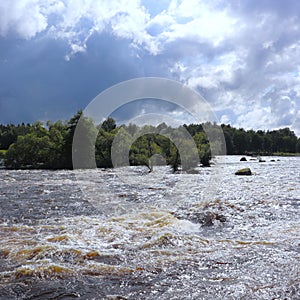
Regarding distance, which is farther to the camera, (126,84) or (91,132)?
(91,132)

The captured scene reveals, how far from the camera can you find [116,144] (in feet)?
188

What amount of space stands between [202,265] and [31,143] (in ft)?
201

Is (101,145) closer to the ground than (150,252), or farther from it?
farther from it

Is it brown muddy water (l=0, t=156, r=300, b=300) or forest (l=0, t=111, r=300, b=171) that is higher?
forest (l=0, t=111, r=300, b=171)

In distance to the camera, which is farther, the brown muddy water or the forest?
the forest

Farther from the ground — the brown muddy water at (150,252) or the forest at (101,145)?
the forest at (101,145)

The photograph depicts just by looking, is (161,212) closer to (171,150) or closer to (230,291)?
(230,291)

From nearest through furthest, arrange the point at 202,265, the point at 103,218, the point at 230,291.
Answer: the point at 230,291 → the point at 202,265 → the point at 103,218

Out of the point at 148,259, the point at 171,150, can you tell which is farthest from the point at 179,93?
the point at 171,150

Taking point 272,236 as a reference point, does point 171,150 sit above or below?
above

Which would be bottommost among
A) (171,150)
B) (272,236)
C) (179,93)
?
(272,236)

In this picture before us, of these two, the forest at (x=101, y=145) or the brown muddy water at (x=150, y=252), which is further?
the forest at (x=101, y=145)

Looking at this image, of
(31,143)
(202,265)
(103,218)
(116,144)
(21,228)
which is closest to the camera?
(202,265)

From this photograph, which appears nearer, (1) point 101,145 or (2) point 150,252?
(2) point 150,252
